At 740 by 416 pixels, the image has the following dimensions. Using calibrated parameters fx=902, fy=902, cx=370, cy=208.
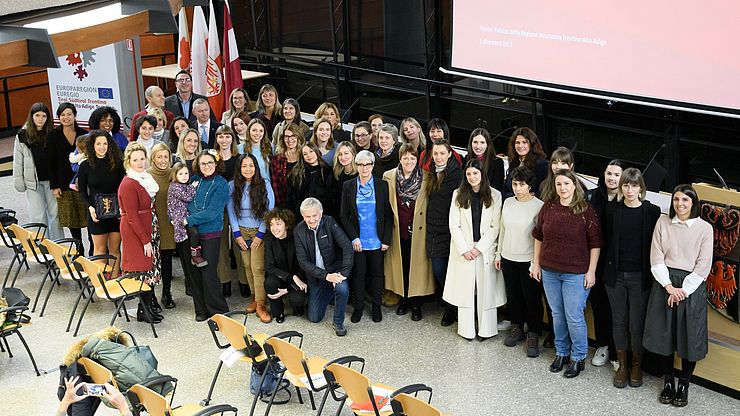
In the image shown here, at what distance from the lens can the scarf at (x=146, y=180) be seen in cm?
736

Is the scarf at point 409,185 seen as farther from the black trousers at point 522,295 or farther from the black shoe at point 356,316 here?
the black shoe at point 356,316

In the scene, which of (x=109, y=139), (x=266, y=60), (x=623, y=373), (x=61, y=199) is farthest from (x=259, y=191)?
(x=266, y=60)

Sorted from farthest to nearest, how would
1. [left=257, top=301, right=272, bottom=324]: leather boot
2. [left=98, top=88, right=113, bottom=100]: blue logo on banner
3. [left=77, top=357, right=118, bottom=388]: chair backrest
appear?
[left=98, top=88, right=113, bottom=100]: blue logo on banner → [left=257, top=301, right=272, bottom=324]: leather boot → [left=77, top=357, right=118, bottom=388]: chair backrest

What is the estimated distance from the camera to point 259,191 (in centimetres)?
746

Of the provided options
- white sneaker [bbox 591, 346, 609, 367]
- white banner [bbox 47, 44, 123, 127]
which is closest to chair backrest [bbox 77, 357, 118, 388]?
white sneaker [bbox 591, 346, 609, 367]

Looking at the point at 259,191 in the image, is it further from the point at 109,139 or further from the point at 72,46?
the point at 72,46

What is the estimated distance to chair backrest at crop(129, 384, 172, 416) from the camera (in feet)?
16.4

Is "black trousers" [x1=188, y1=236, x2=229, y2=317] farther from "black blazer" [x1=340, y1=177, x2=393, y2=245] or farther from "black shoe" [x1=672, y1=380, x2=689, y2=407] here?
"black shoe" [x1=672, y1=380, x2=689, y2=407]

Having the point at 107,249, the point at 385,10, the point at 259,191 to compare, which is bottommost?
the point at 107,249

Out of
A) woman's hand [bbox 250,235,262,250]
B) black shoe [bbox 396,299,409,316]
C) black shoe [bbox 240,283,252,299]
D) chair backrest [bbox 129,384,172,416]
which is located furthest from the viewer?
black shoe [bbox 240,283,252,299]

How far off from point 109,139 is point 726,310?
518 cm

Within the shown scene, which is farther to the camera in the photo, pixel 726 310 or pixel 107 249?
pixel 107 249

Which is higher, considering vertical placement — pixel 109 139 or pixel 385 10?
pixel 385 10

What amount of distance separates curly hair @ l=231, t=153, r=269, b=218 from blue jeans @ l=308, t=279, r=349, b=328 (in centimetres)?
75
